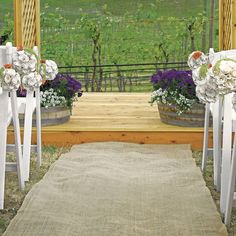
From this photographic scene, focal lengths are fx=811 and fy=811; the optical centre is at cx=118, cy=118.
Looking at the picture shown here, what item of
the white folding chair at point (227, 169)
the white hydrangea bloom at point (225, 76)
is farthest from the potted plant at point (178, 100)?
the white hydrangea bloom at point (225, 76)

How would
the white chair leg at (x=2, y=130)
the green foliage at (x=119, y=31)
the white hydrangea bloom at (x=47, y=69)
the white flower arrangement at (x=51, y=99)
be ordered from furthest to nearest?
the green foliage at (x=119, y=31), the white flower arrangement at (x=51, y=99), the white hydrangea bloom at (x=47, y=69), the white chair leg at (x=2, y=130)

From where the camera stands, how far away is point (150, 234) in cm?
372

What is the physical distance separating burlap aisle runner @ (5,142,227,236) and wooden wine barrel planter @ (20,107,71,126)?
432 millimetres

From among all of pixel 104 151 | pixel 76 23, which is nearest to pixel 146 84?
pixel 76 23

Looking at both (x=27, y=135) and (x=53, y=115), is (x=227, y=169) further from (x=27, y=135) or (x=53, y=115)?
(x=53, y=115)

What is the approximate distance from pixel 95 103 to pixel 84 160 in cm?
198

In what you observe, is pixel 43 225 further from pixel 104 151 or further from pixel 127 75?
pixel 127 75

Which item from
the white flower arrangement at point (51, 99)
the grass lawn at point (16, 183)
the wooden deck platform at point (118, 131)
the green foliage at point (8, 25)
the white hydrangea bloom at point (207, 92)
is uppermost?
the white hydrangea bloom at point (207, 92)

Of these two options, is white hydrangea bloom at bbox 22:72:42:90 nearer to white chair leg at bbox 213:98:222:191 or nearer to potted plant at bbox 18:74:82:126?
white chair leg at bbox 213:98:222:191

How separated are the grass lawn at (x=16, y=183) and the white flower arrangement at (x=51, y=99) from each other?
0.33m

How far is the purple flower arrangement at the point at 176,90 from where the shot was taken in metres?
5.92

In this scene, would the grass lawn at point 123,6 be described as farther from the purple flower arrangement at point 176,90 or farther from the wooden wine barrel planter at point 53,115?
the wooden wine barrel planter at point 53,115

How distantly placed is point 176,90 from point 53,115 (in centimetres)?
93

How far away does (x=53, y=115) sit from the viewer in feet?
19.7
